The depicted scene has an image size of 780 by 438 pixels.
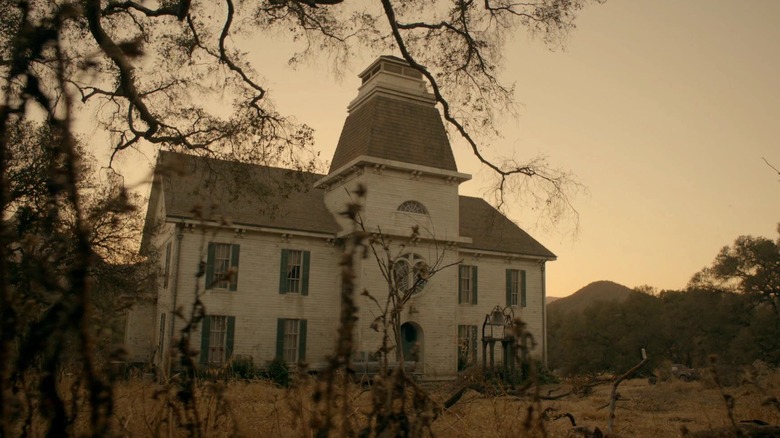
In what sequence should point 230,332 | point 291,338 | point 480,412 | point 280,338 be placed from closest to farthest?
1. point 480,412
2. point 230,332
3. point 280,338
4. point 291,338

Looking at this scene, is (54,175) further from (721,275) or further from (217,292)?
(721,275)

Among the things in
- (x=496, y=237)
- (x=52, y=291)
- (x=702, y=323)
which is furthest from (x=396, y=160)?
(x=702, y=323)

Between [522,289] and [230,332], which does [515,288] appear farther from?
[230,332]

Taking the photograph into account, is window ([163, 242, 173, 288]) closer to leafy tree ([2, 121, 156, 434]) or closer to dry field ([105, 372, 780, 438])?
dry field ([105, 372, 780, 438])

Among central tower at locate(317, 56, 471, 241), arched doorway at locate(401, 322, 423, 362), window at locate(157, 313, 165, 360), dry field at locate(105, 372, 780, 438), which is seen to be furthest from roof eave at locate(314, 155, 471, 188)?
dry field at locate(105, 372, 780, 438)

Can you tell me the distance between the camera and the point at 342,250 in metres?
24.9

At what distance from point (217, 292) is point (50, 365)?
22154 millimetres

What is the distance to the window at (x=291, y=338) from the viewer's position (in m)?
24.5

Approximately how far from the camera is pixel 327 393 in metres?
2.66

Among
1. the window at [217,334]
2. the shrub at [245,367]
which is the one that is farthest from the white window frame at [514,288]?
the window at [217,334]

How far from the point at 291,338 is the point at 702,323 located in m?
30.5

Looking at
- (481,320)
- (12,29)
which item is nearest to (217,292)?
→ (481,320)

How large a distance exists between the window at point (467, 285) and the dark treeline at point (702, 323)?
11482 millimetres

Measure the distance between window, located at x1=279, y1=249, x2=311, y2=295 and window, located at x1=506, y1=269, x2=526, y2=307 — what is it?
31.6ft
